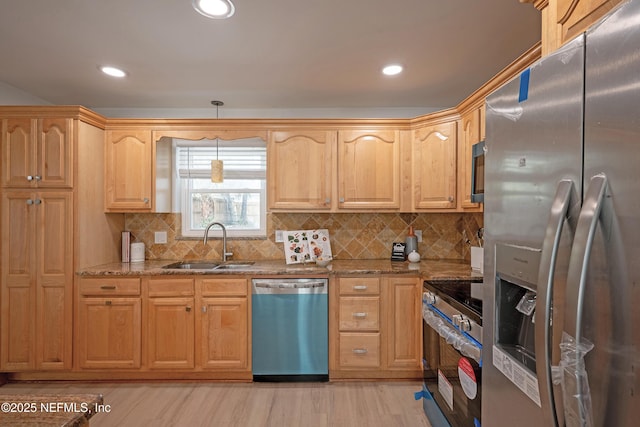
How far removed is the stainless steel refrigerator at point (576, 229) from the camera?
63 centimetres

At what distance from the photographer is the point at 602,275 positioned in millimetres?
665

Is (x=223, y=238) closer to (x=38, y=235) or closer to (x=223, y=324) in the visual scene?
(x=223, y=324)

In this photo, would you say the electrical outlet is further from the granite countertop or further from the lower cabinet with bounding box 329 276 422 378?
the lower cabinet with bounding box 329 276 422 378

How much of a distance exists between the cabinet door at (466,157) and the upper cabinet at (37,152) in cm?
310

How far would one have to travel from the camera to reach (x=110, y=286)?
8.80ft

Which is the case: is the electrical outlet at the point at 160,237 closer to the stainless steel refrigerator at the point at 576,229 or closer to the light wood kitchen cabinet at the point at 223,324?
the light wood kitchen cabinet at the point at 223,324

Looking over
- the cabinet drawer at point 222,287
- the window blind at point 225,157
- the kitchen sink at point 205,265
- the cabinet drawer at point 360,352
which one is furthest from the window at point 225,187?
the cabinet drawer at point 360,352

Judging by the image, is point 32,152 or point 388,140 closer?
point 32,152

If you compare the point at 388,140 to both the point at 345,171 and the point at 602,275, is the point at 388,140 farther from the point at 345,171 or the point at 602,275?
the point at 602,275

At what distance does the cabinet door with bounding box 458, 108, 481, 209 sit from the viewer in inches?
99.5

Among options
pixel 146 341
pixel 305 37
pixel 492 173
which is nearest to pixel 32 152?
pixel 146 341

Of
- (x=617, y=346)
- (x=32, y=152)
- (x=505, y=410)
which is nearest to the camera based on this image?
(x=617, y=346)

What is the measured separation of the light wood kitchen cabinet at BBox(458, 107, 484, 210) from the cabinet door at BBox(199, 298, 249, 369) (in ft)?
6.30

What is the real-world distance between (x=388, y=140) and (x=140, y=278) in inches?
93.6
